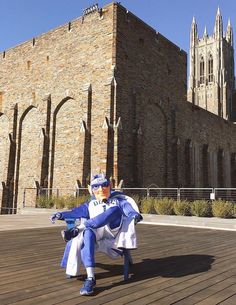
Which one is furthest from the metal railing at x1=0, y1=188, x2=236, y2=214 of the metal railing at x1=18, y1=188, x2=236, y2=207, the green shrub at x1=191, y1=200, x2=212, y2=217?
the green shrub at x1=191, y1=200, x2=212, y2=217

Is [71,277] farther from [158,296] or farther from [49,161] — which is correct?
[49,161]

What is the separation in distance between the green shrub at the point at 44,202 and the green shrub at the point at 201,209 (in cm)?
787

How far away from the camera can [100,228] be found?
→ 437 cm

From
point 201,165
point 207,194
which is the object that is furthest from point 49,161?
point 201,165

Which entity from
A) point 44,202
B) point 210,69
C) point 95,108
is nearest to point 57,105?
point 95,108

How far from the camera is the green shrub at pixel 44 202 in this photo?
1797 centimetres

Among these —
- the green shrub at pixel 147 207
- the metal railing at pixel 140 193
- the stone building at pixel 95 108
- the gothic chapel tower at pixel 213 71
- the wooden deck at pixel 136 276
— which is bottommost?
the wooden deck at pixel 136 276

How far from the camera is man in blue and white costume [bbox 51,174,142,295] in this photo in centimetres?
416

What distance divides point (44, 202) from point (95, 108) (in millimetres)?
5885

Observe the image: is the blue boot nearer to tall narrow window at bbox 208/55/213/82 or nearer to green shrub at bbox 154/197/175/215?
green shrub at bbox 154/197/175/215

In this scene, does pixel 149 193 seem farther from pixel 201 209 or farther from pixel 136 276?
pixel 136 276

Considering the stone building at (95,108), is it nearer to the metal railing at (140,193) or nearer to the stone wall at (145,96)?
the stone wall at (145,96)

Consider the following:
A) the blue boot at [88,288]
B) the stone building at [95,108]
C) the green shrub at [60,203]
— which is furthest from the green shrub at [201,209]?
the blue boot at [88,288]

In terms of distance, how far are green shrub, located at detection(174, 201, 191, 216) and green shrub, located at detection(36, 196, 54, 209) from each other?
→ 7.14m
